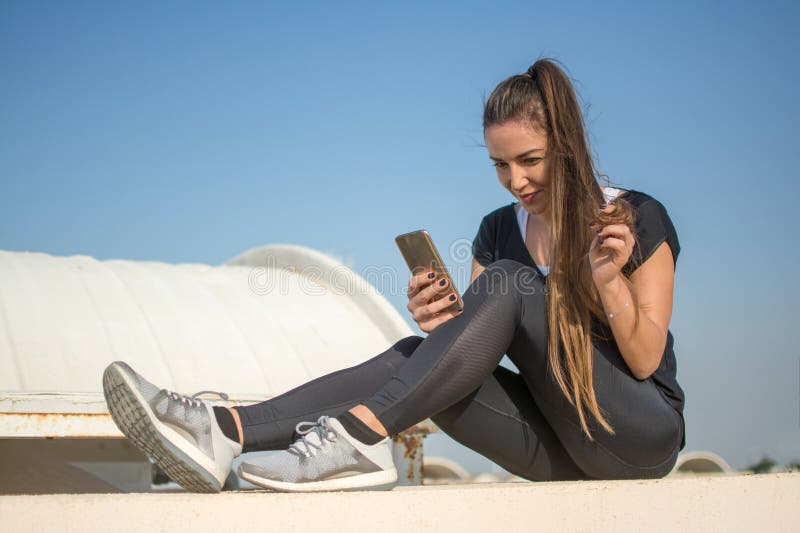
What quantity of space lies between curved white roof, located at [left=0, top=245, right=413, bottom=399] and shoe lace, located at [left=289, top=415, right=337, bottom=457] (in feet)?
13.8

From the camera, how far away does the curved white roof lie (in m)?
5.95

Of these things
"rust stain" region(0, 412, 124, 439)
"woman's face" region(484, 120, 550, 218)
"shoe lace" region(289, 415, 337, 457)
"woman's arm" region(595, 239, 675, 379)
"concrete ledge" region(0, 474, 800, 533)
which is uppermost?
→ "woman's face" region(484, 120, 550, 218)

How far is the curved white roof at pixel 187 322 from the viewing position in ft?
19.5

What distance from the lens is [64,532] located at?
4.74 feet

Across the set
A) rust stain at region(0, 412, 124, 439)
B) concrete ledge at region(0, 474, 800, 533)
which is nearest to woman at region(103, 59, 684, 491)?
concrete ledge at region(0, 474, 800, 533)

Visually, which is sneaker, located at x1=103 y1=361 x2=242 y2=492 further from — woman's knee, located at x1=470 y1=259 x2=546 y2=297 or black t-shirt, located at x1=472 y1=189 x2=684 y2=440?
black t-shirt, located at x1=472 y1=189 x2=684 y2=440

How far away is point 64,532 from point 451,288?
1097mm

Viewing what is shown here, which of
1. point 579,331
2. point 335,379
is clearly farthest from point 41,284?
point 579,331

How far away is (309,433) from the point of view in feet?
6.07

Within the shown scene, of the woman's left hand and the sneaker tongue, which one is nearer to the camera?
the sneaker tongue

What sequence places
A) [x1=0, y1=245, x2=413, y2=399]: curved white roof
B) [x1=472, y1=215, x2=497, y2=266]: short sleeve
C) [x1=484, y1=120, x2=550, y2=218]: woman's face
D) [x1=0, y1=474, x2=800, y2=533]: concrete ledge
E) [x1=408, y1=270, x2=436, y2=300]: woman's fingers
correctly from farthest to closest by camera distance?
[x1=0, y1=245, x2=413, y2=399]: curved white roof → [x1=472, y1=215, x2=497, y2=266]: short sleeve → [x1=484, y1=120, x2=550, y2=218]: woman's face → [x1=408, y1=270, x2=436, y2=300]: woman's fingers → [x1=0, y1=474, x2=800, y2=533]: concrete ledge

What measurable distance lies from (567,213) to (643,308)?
34 centimetres

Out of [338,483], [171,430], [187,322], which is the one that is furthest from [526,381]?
[187,322]

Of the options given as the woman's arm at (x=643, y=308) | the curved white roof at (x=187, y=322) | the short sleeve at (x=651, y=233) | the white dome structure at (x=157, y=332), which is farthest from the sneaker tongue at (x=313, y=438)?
the curved white roof at (x=187, y=322)
